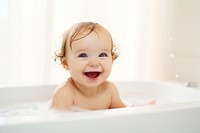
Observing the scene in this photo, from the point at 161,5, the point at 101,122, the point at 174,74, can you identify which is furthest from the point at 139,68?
the point at 101,122

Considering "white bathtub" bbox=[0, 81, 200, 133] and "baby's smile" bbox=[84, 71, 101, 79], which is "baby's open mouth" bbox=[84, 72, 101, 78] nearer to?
"baby's smile" bbox=[84, 71, 101, 79]

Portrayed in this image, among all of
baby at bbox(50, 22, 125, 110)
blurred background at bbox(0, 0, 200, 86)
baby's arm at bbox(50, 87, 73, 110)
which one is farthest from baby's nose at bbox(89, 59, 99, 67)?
blurred background at bbox(0, 0, 200, 86)

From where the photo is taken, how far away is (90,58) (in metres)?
0.91

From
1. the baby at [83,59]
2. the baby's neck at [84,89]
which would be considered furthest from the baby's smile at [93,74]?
the baby's neck at [84,89]

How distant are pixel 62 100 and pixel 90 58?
18 cm

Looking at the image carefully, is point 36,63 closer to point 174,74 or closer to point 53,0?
point 53,0

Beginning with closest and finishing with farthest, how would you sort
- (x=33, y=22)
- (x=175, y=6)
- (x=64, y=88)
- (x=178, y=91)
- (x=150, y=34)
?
(x=64, y=88)
(x=178, y=91)
(x=33, y=22)
(x=175, y=6)
(x=150, y=34)

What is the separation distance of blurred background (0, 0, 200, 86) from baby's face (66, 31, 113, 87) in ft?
2.08

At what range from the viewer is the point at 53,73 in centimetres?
158

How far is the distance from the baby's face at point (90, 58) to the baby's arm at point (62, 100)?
7 centimetres

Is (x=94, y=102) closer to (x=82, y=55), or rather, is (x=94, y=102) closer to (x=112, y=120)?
(x=82, y=55)

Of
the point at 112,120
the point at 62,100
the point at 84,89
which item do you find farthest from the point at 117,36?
the point at 112,120

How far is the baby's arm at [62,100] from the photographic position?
3.00 ft

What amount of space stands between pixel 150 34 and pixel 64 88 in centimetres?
99
